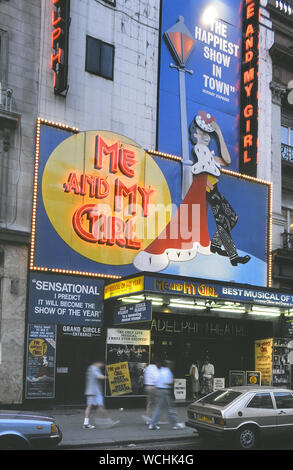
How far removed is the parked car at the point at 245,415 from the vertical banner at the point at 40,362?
19.5 feet

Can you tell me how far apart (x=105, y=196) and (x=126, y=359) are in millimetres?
5927

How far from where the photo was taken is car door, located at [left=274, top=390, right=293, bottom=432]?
13.0 metres

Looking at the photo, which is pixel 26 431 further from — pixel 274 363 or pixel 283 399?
pixel 274 363

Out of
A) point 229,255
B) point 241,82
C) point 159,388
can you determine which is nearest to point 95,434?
point 159,388

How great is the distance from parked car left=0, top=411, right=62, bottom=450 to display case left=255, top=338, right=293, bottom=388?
14.7 metres

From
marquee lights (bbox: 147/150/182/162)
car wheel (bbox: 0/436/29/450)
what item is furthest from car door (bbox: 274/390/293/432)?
marquee lights (bbox: 147/150/182/162)

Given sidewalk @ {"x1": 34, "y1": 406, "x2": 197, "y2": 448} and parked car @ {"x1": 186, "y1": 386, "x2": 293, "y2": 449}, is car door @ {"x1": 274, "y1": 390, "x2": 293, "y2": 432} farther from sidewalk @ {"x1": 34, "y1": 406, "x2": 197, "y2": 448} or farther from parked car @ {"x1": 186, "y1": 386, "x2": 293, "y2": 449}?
sidewalk @ {"x1": 34, "y1": 406, "x2": 197, "y2": 448}

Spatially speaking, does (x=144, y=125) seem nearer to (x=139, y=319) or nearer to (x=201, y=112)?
(x=201, y=112)

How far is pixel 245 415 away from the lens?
12578 mm

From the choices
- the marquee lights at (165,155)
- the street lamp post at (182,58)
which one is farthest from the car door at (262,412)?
the marquee lights at (165,155)

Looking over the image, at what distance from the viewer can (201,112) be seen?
23.6m

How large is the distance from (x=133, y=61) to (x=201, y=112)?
3.81m

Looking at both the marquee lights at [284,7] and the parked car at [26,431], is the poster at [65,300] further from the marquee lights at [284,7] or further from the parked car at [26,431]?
the marquee lights at [284,7]
